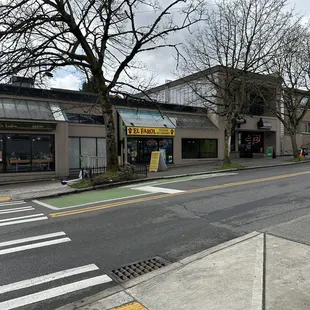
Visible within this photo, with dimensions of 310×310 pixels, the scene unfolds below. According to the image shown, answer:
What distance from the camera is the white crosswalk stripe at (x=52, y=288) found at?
12.2ft

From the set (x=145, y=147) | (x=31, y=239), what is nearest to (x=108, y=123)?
(x=145, y=147)

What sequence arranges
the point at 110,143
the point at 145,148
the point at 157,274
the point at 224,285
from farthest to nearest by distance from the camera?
the point at 145,148
the point at 110,143
the point at 157,274
the point at 224,285

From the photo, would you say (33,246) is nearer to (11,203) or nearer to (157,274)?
(157,274)

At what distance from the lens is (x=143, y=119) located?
22.5 m

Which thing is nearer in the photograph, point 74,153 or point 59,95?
point 59,95

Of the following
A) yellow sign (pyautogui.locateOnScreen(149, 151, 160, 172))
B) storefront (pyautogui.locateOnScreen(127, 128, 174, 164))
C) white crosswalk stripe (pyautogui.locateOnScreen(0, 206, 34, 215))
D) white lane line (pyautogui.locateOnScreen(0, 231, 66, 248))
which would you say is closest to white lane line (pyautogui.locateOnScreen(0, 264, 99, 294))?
white lane line (pyautogui.locateOnScreen(0, 231, 66, 248))

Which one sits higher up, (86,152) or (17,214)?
(86,152)

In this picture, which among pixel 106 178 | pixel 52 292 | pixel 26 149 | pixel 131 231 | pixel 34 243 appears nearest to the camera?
pixel 52 292

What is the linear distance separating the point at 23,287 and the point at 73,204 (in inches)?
246

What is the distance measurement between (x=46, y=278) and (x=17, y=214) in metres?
5.17

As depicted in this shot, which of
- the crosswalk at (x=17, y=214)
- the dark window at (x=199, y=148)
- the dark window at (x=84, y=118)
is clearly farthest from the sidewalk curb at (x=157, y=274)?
the dark window at (x=199, y=148)

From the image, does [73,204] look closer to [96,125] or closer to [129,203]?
[129,203]

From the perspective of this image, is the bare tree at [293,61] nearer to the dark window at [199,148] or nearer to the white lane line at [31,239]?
the dark window at [199,148]

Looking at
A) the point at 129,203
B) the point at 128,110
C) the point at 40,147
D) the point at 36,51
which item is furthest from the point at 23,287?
the point at 128,110
